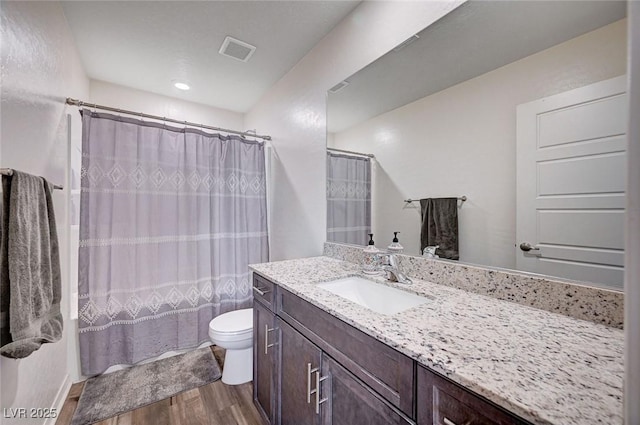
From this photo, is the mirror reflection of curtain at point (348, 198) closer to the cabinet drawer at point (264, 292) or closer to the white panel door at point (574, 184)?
the cabinet drawer at point (264, 292)

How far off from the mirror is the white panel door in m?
0.02

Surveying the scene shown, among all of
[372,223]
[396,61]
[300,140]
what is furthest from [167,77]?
[372,223]

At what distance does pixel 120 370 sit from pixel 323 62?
2792 mm

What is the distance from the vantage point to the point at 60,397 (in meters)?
1.59

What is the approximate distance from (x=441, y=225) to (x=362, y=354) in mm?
745

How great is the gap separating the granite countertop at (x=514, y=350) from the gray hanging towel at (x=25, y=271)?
1069mm

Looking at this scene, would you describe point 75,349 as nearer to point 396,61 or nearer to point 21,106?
point 21,106

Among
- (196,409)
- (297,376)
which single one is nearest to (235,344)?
(196,409)

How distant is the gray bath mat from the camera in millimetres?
1572

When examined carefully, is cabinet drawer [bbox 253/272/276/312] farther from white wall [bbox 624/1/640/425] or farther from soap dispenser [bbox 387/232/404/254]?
white wall [bbox 624/1/640/425]

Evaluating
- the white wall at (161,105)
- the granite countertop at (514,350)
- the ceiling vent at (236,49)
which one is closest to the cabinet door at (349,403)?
the granite countertop at (514,350)

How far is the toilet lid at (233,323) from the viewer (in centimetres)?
177

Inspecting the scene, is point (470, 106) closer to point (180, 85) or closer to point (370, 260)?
point (370, 260)

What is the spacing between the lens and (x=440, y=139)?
1.25 meters
